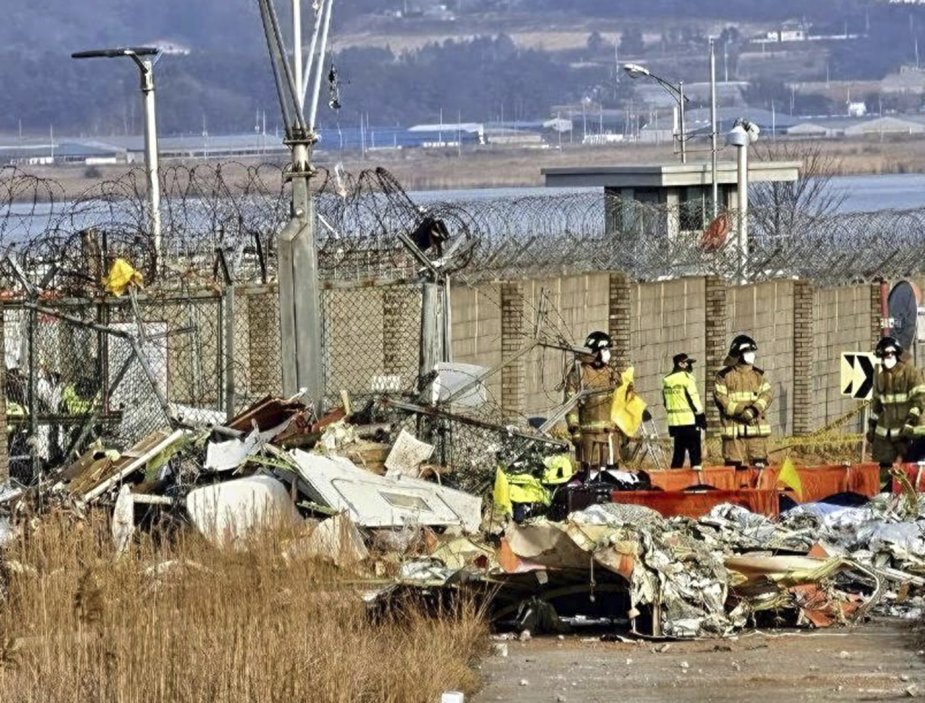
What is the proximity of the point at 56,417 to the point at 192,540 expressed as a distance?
486 cm

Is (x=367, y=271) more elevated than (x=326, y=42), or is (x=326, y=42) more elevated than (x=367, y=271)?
(x=326, y=42)

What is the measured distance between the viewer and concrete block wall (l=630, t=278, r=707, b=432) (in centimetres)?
2578

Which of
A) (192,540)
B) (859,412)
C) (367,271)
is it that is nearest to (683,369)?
(367,271)

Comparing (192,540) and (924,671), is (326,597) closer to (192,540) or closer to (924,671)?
(192,540)

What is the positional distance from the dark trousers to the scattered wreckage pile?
5.71 m

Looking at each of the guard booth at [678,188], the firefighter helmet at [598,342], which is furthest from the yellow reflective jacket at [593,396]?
the guard booth at [678,188]

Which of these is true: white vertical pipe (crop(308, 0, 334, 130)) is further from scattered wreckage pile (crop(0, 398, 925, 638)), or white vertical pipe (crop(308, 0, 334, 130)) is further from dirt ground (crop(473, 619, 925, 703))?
dirt ground (crop(473, 619, 925, 703))

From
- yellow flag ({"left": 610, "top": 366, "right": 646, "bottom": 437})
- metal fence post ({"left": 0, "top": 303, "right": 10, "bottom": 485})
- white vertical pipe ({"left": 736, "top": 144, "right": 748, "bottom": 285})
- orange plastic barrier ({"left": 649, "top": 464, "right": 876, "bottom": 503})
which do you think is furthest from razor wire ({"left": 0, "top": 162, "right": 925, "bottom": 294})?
orange plastic barrier ({"left": 649, "top": 464, "right": 876, "bottom": 503})

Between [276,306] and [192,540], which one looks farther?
[276,306]

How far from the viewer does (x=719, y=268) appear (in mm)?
30594

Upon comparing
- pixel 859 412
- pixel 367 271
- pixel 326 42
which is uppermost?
pixel 326 42

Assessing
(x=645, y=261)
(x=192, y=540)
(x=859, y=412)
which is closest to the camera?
(x=192, y=540)

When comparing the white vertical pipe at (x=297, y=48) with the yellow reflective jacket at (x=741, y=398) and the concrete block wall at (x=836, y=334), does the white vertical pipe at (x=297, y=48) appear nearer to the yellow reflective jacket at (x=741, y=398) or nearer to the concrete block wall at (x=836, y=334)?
the yellow reflective jacket at (x=741, y=398)

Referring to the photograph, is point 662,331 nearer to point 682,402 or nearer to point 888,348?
point 682,402
